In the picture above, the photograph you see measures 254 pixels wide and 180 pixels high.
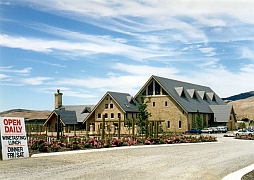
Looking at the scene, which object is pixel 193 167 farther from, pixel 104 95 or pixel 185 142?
pixel 104 95

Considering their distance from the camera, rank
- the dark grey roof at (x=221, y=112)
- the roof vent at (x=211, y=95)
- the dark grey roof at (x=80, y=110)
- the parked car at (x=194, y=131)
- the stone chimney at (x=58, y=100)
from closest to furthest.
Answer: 1. the parked car at (x=194, y=131)
2. the dark grey roof at (x=221, y=112)
3. the dark grey roof at (x=80, y=110)
4. the roof vent at (x=211, y=95)
5. the stone chimney at (x=58, y=100)

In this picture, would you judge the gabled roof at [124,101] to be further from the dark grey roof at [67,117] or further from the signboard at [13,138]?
the signboard at [13,138]

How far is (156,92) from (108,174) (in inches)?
1892

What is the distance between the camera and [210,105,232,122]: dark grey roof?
6278 centimetres

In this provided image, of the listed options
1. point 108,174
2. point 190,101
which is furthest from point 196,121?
point 108,174

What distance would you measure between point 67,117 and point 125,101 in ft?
32.1

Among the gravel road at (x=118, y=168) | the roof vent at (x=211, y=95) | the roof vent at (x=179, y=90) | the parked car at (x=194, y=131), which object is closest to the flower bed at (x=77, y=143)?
the gravel road at (x=118, y=168)

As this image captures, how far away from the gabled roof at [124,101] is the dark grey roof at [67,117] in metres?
3.45

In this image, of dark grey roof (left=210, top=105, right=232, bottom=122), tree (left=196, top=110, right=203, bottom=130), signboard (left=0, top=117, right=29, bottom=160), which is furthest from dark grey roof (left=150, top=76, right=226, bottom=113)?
signboard (left=0, top=117, right=29, bottom=160)

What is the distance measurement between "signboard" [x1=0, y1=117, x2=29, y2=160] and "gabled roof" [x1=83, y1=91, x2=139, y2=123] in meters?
39.5

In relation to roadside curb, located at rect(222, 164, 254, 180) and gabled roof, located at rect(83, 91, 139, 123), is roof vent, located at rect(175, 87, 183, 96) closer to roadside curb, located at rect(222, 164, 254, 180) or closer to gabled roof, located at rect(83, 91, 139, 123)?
gabled roof, located at rect(83, 91, 139, 123)

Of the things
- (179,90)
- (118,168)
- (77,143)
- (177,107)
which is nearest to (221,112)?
(179,90)

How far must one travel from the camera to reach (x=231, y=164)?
48.7 ft

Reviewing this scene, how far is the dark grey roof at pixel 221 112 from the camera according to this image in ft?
206
